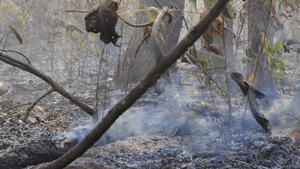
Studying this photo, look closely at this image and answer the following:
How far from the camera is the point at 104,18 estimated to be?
1.17m

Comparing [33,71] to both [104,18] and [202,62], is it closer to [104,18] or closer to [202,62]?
[104,18]

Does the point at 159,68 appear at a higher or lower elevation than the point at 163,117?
higher

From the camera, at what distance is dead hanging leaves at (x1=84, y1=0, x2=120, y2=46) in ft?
3.81

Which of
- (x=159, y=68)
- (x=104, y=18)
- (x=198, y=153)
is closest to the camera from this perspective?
(x=159, y=68)

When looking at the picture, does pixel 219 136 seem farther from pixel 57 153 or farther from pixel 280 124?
pixel 57 153

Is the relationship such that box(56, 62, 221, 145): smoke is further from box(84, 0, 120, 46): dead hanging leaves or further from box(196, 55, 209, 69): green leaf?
box(84, 0, 120, 46): dead hanging leaves

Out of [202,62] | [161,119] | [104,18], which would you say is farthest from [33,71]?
[161,119]

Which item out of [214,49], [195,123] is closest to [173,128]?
[195,123]

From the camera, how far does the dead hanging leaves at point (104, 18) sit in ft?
3.81

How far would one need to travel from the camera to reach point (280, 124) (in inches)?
100

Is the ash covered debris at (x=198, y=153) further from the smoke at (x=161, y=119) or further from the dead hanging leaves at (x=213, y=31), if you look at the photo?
the dead hanging leaves at (x=213, y=31)

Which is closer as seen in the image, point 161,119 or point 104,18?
point 104,18

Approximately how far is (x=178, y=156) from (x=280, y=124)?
3.82 ft

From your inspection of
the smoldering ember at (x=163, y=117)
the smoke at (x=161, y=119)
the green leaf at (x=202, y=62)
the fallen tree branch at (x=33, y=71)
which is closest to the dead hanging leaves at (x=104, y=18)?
the smoldering ember at (x=163, y=117)
